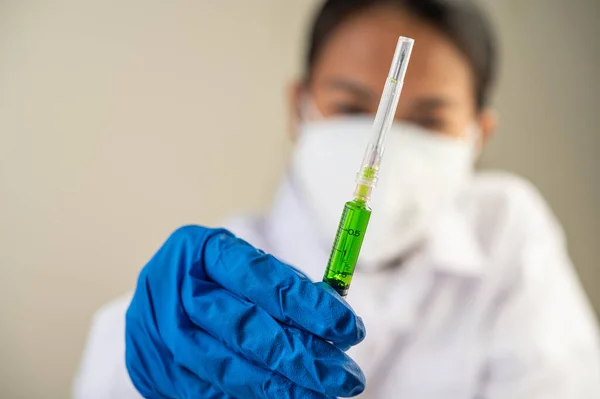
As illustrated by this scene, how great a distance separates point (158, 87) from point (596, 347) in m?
1.09

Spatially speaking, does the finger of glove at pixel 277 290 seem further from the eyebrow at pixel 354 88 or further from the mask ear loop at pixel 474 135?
the mask ear loop at pixel 474 135

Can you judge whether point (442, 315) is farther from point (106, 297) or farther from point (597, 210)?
point (106, 297)

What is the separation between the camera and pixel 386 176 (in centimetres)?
94

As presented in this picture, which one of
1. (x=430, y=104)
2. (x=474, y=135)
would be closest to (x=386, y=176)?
(x=430, y=104)

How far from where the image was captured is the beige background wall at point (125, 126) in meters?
1.17

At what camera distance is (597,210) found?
1427mm

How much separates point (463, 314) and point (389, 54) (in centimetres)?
54

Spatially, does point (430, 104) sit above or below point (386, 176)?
above

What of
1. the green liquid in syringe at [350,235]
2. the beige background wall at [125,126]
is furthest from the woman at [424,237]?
the green liquid in syringe at [350,235]

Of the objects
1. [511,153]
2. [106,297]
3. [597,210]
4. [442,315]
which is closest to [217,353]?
[442,315]

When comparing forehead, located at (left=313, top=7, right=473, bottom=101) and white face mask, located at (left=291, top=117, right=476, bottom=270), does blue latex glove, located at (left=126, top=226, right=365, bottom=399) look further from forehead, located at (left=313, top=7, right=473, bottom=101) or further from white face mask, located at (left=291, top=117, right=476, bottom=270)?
forehead, located at (left=313, top=7, right=473, bottom=101)

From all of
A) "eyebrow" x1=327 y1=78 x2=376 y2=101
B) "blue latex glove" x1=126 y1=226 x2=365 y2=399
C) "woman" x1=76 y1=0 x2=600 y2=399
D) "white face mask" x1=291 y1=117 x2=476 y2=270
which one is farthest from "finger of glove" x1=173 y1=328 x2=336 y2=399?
"eyebrow" x1=327 y1=78 x2=376 y2=101

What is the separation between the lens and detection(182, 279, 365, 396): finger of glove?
53 centimetres

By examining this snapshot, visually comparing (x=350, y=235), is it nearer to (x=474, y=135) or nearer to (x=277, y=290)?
(x=277, y=290)
